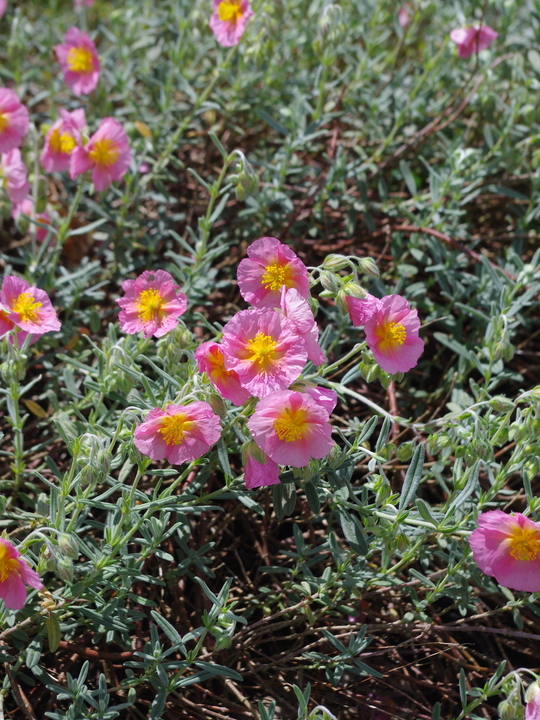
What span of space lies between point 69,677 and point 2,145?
2.17m

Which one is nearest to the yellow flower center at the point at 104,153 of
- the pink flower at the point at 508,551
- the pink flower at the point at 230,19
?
the pink flower at the point at 230,19

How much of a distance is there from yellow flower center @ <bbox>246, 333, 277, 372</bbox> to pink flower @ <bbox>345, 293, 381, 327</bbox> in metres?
0.27

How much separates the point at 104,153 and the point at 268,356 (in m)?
1.61

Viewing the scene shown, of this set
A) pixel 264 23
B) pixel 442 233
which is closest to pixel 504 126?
pixel 442 233

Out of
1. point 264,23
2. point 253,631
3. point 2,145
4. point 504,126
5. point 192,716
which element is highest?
point 264,23

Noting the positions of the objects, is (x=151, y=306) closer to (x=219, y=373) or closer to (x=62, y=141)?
(x=219, y=373)

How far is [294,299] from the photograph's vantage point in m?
1.92

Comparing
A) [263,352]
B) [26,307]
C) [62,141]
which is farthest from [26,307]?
[62,141]

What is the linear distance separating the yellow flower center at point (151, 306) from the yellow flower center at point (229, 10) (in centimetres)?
145

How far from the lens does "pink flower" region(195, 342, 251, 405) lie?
1.92m

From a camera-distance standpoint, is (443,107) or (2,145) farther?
(443,107)

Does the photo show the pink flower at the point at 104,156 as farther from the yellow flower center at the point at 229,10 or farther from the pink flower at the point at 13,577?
the pink flower at the point at 13,577

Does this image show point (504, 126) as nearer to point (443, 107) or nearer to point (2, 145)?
point (443, 107)

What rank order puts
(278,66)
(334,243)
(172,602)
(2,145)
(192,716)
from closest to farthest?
(192,716), (172,602), (2,145), (334,243), (278,66)
